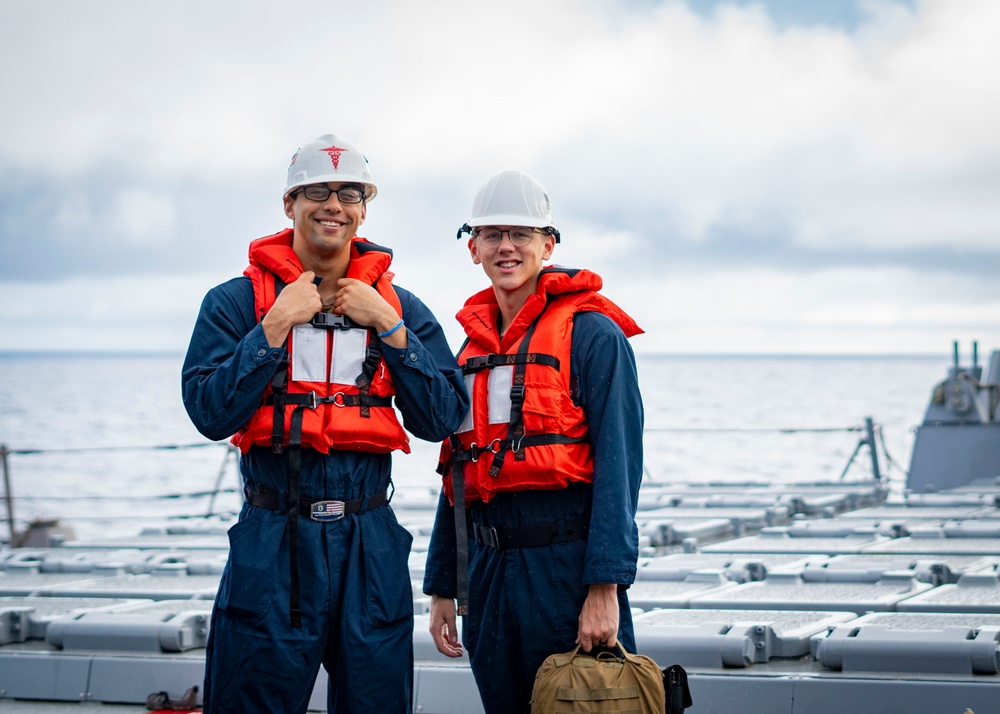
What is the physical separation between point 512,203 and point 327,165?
536 mm

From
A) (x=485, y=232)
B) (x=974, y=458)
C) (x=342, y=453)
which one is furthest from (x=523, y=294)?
(x=974, y=458)

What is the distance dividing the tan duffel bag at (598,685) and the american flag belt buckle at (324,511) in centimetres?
69

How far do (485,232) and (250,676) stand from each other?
4.58 feet

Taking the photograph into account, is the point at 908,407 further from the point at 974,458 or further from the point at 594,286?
the point at 594,286

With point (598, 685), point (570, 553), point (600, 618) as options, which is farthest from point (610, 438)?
point (598, 685)

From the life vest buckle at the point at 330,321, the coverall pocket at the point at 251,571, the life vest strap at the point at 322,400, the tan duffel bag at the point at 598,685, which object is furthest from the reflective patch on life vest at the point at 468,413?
the tan duffel bag at the point at 598,685

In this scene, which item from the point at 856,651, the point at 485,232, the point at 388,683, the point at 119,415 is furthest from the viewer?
the point at 119,415

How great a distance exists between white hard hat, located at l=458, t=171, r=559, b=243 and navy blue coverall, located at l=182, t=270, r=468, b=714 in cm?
42

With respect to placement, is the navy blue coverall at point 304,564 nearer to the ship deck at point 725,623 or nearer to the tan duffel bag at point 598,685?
the tan duffel bag at point 598,685

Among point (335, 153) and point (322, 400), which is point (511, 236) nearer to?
point (335, 153)

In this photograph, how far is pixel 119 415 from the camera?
61500mm

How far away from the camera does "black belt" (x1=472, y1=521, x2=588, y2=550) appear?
3.30 meters

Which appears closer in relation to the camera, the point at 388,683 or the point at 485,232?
the point at 388,683

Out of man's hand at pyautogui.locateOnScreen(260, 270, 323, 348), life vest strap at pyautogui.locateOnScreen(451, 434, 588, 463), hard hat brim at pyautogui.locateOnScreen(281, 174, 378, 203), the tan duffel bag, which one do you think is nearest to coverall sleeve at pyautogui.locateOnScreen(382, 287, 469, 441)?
life vest strap at pyautogui.locateOnScreen(451, 434, 588, 463)
